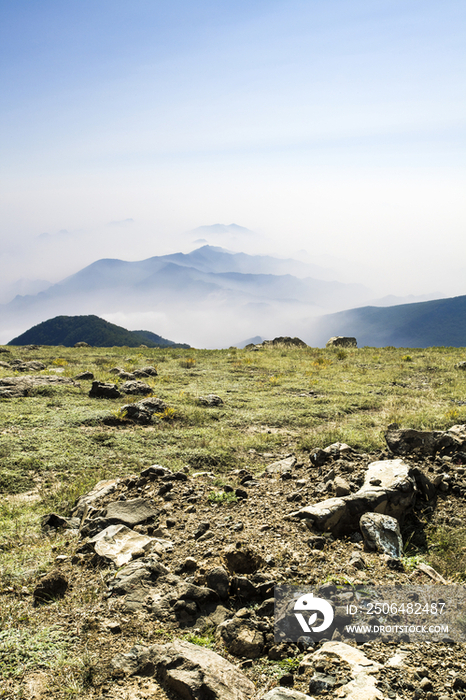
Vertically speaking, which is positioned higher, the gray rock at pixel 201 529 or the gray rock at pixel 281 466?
the gray rock at pixel 201 529

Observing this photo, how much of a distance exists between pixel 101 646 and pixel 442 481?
19.5 feet

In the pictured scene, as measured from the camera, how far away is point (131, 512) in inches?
253

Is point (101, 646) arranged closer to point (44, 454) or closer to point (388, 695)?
point (388, 695)

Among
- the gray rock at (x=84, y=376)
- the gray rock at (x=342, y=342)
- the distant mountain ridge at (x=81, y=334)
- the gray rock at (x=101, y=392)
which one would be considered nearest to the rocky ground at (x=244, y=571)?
the gray rock at (x=101, y=392)

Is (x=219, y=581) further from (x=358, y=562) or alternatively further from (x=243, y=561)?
(x=358, y=562)

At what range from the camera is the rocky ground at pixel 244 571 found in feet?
10.5

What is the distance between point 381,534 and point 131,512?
12.5 feet

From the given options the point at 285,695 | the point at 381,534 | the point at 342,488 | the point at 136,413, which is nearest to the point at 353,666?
the point at 285,695

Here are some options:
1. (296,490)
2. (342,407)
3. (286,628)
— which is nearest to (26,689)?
(286,628)

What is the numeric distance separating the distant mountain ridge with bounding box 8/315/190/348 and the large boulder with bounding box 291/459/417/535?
92091 mm

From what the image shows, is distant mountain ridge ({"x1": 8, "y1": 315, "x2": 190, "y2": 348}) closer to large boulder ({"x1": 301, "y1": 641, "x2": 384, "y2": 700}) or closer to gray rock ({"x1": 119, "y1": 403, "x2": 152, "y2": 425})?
gray rock ({"x1": 119, "y1": 403, "x2": 152, "y2": 425})

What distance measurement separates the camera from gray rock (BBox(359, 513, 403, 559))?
5.14 m

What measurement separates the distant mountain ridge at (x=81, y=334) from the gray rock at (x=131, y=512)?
91174 millimetres

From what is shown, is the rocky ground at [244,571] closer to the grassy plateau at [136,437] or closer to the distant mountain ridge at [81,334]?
the grassy plateau at [136,437]
